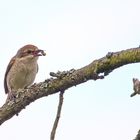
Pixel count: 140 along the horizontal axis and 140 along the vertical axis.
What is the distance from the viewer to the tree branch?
3615 mm

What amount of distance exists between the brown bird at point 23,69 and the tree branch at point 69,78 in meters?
A: 4.17

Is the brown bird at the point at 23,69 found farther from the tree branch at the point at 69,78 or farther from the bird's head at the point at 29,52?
the tree branch at the point at 69,78

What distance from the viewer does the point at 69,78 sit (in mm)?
3885

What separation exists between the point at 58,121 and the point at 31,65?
5301 mm

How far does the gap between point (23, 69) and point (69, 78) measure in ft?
16.2

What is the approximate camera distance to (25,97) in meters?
4.20

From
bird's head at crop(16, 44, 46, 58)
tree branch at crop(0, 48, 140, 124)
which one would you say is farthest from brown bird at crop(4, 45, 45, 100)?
tree branch at crop(0, 48, 140, 124)

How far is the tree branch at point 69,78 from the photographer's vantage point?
362 centimetres

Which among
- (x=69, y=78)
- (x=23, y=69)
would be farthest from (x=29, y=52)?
(x=69, y=78)

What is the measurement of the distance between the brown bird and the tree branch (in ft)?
13.7

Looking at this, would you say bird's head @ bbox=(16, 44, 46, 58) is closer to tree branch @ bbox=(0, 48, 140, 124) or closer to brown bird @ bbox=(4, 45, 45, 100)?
brown bird @ bbox=(4, 45, 45, 100)

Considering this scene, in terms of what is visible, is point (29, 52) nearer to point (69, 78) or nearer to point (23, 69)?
point (23, 69)

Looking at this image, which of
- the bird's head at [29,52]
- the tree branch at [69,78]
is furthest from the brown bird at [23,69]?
the tree branch at [69,78]

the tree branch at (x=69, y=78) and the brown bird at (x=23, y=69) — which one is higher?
the brown bird at (x=23, y=69)
